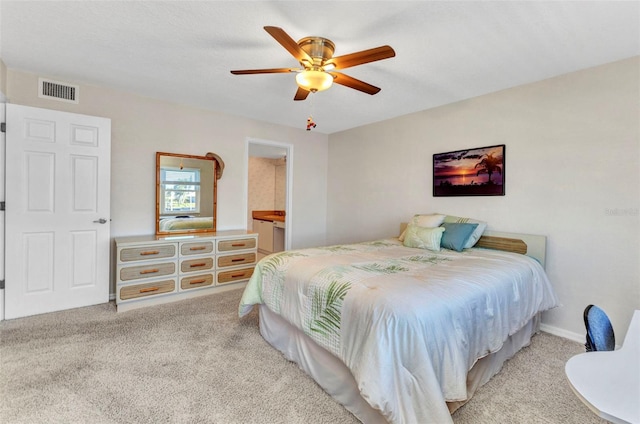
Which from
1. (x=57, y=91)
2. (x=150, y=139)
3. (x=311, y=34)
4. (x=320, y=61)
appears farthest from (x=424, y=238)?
(x=57, y=91)

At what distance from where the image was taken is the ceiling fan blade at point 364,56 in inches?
67.9

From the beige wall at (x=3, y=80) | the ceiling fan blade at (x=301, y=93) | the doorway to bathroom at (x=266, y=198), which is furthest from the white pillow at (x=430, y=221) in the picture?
the beige wall at (x=3, y=80)

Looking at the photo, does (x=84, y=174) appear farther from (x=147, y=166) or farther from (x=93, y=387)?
(x=93, y=387)

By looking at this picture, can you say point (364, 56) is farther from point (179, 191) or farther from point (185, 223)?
point (185, 223)

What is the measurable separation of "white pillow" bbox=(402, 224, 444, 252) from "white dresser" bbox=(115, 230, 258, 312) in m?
1.96

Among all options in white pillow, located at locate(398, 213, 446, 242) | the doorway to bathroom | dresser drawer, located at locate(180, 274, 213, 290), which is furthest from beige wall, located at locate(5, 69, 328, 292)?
white pillow, located at locate(398, 213, 446, 242)

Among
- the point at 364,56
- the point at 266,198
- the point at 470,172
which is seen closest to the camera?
the point at 364,56

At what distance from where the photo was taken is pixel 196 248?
3.41 metres

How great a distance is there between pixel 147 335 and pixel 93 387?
2.24 ft

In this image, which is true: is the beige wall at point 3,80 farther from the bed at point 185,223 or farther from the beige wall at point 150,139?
the bed at point 185,223

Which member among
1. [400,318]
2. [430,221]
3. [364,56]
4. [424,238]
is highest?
Answer: [364,56]

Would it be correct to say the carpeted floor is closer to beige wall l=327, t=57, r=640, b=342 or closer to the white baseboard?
the white baseboard

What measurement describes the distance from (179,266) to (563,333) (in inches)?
153

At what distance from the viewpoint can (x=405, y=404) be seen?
129 centimetres
